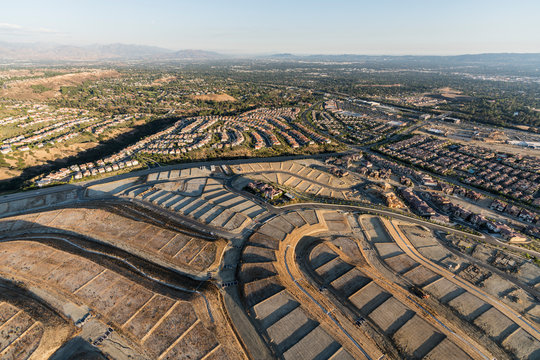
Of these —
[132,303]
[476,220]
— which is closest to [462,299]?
[476,220]

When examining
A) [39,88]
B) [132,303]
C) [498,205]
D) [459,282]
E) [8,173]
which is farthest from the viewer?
[39,88]

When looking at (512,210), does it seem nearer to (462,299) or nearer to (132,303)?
(462,299)

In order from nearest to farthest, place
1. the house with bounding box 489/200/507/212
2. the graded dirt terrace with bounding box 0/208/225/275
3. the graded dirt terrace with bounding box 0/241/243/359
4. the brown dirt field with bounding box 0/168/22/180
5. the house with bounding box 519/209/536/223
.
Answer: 1. the graded dirt terrace with bounding box 0/241/243/359
2. the graded dirt terrace with bounding box 0/208/225/275
3. the house with bounding box 519/209/536/223
4. the house with bounding box 489/200/507/212
5. the brown dirt field with bounding box 0/168/22/180

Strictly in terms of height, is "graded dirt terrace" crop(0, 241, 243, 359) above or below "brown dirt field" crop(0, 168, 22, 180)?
below

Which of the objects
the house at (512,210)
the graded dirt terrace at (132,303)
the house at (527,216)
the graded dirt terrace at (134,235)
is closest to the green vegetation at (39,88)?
the graded dirt terrace at (134,235)

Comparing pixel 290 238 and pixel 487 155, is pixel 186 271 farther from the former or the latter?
pixel 487 155

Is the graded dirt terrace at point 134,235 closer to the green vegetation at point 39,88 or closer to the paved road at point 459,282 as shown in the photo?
the paved road at point 459,282

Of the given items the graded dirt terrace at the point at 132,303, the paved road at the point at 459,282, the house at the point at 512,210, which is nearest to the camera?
the graded dirt terrace at the point at 132,303

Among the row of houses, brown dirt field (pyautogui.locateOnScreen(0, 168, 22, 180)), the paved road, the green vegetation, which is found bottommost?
the paved road

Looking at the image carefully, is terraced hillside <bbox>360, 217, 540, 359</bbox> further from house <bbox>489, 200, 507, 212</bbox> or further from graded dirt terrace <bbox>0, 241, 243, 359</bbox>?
graded dirt terrace <bbox>0, 241, 243, 359</bbox>

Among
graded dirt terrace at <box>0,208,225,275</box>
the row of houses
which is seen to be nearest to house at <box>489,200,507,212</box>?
the row of houses

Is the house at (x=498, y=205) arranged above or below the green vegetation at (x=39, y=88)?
below
